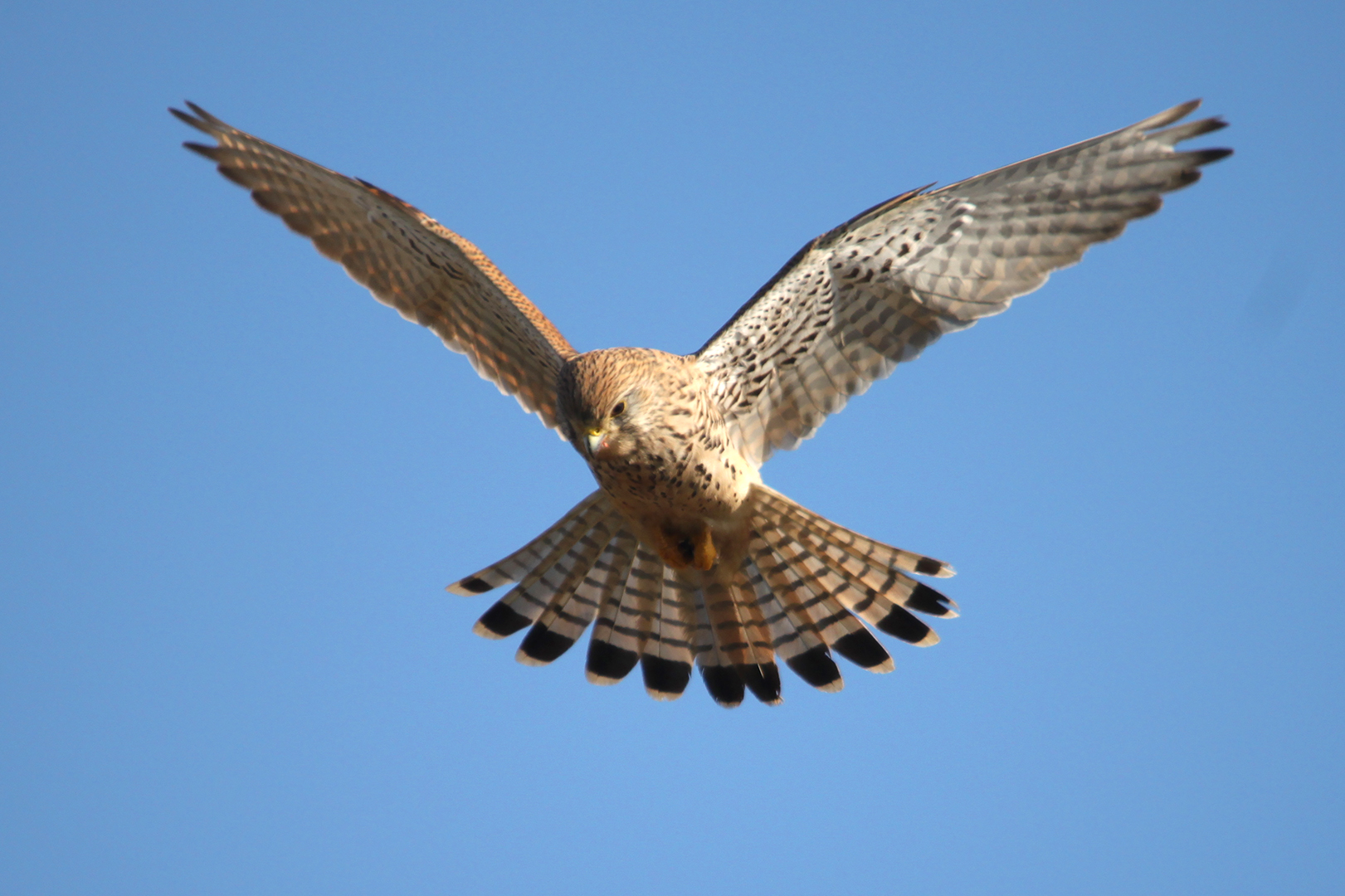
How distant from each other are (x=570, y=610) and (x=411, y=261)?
2206 millimetres

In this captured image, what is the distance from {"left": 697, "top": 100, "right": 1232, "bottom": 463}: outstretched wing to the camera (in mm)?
5520

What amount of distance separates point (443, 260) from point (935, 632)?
3.43m

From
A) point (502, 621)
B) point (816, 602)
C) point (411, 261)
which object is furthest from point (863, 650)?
point (411, 261)

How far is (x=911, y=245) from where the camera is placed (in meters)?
6.01

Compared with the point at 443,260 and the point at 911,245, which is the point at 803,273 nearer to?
the point at 911,245

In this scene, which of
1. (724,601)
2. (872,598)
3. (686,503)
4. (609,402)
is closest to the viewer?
(609,402)

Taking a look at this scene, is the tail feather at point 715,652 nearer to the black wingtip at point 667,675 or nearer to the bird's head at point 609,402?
the black wingtip at point 667,675

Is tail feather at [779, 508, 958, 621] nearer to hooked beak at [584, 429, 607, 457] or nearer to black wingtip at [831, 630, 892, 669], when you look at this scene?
black wingtip at [831, 630, 892, 669]

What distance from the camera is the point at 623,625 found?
22.2 ft

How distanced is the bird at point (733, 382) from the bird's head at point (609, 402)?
0.04ft

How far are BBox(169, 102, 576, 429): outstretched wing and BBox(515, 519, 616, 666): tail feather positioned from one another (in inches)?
29.0

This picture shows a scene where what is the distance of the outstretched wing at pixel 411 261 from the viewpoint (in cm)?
622

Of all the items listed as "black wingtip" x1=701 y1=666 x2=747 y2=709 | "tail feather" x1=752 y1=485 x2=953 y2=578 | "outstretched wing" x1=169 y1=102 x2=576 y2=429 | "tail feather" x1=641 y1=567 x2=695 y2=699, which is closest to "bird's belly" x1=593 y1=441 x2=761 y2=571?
"tail feather" x1=752 y1=485 x2=953 y2=578

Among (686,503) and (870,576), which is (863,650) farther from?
(686,503)
